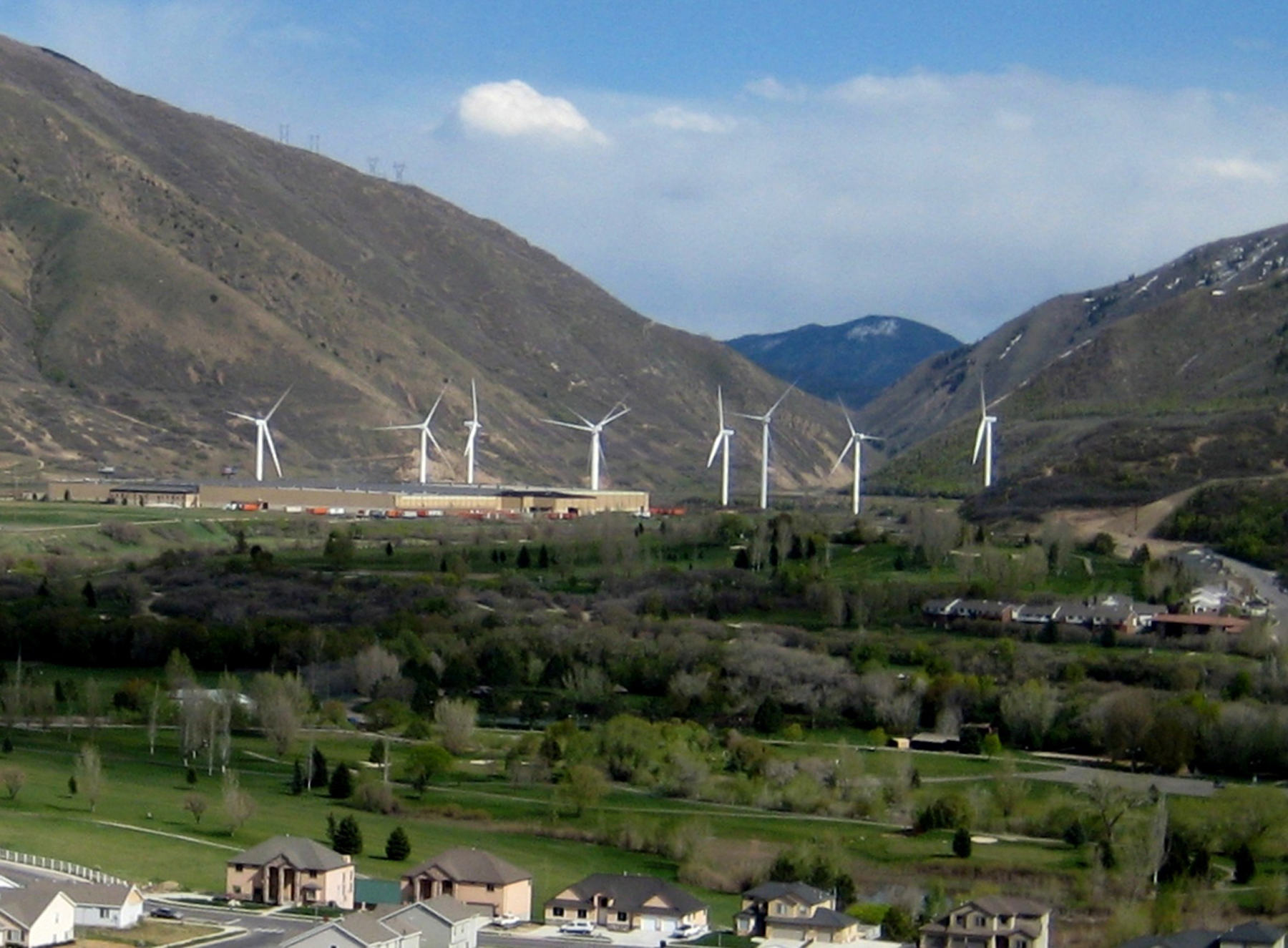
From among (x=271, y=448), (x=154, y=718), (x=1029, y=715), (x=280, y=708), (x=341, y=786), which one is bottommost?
(x=341, y=786)

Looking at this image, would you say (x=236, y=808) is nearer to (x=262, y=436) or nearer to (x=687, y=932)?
(x=687, y=932)

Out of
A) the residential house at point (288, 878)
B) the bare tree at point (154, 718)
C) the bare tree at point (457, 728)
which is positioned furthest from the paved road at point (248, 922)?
the bare tree at point (457, 728)

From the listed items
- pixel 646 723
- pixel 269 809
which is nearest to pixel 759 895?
pixel 269 809

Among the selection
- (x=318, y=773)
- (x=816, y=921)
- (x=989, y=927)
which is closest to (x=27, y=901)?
(x=816, y=921)

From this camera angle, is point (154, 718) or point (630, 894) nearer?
point (630, 894)

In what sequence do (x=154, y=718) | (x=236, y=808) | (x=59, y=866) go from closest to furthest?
1. (x=59, y=866)
2. (x=236, y=808)
3. (x=154, y=718)

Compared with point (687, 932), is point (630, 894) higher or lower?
higher
